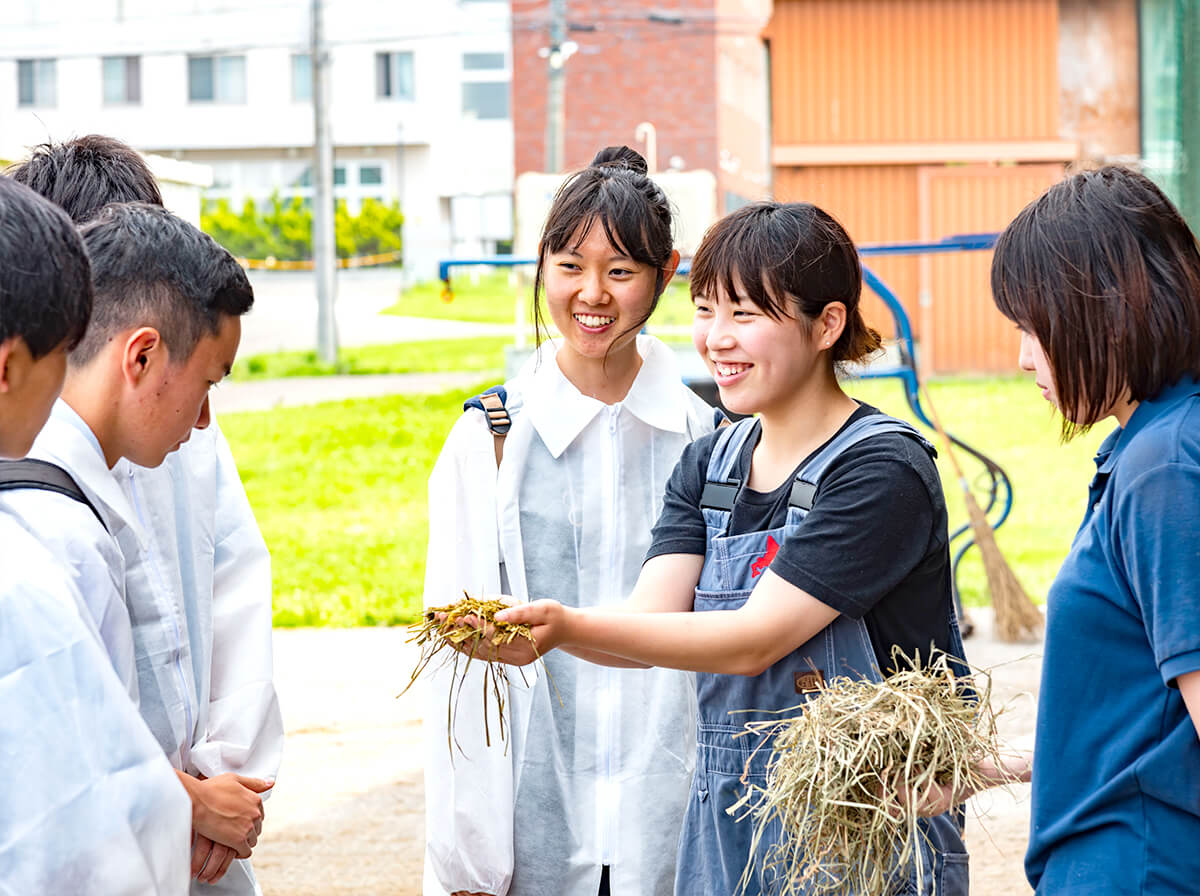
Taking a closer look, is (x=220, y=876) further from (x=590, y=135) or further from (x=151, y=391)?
(x=590, y=135)

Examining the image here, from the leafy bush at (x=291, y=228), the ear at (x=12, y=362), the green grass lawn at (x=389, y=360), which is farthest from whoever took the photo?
the leafy bush at (x=291, y=228)

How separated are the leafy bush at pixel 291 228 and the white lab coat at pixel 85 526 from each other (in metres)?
30.2

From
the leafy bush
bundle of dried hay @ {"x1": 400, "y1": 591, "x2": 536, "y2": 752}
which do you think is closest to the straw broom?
bundle of dried hay @ {"x1": 400, "y1": 591, "x2": 536, "y2": 752}

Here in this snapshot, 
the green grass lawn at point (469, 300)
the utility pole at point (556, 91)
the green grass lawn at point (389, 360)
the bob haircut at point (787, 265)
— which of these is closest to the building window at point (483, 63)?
the green grass lawn at point (469, 300)

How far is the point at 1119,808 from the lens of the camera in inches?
56.7

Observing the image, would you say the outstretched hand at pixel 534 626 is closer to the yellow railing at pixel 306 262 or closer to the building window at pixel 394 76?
the yellow railing at pixel 306 262

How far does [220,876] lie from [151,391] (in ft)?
2.23

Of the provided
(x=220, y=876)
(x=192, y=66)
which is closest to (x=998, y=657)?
(x=220, y=876)

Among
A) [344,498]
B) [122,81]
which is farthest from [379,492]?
[122,81]

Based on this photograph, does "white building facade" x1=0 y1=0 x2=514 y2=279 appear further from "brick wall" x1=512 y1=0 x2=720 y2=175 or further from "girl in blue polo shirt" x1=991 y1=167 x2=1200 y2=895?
"girl in blue polo shirt" x1=991 y1=167 x2=1200 y2=895

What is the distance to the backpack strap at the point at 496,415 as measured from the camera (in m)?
2.29

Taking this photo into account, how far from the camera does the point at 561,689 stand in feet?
7.50

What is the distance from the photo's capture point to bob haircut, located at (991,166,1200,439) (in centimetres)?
146

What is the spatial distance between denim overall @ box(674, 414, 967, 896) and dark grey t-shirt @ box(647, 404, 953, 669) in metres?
0.03
